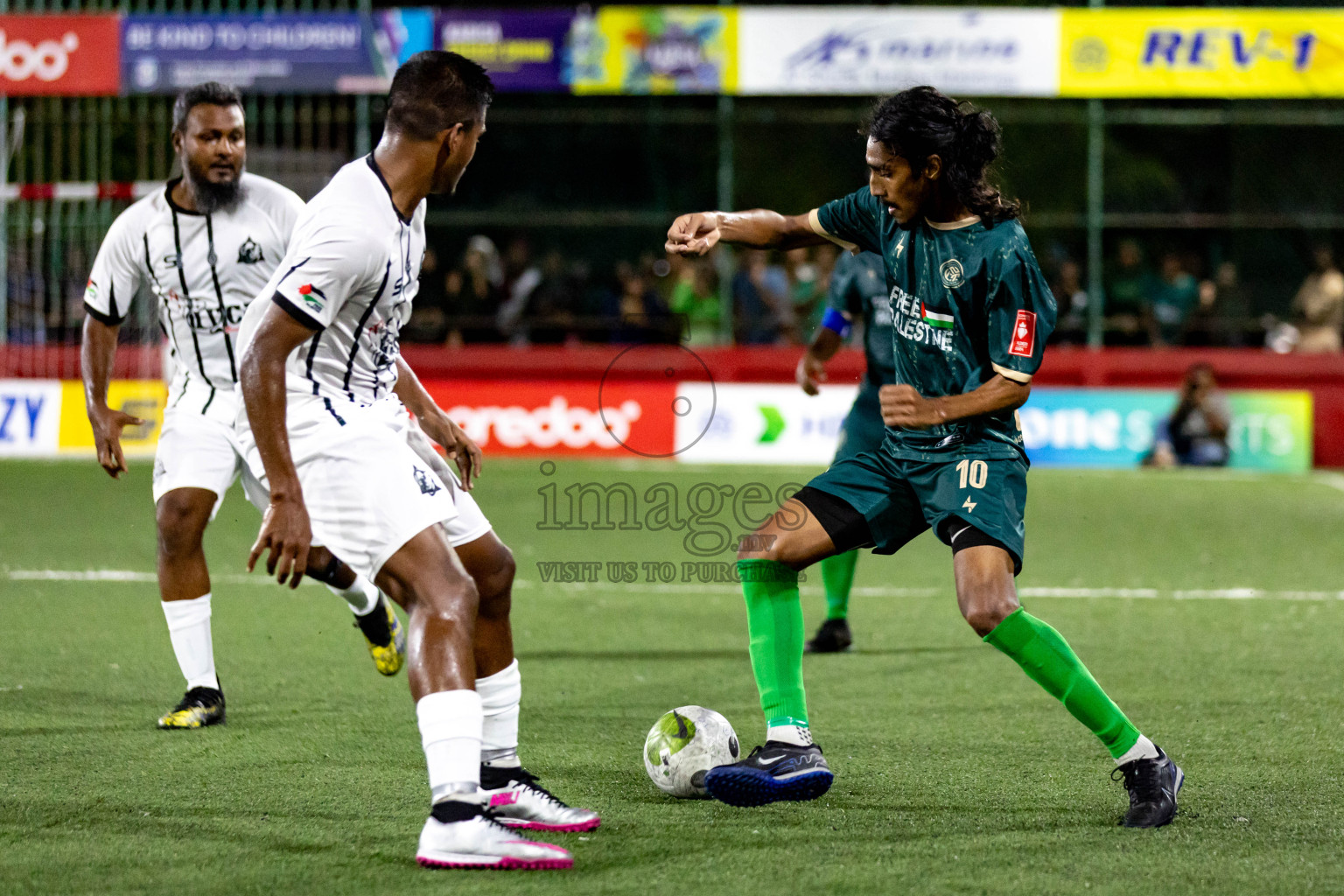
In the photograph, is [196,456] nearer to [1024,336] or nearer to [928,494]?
[928,494]

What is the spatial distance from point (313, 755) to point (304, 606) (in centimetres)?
319

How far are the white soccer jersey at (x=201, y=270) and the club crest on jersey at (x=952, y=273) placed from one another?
2524 mm

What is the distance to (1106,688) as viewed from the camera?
254 inches

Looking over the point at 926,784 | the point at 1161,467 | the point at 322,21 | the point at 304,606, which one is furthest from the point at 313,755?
the point at 322,21

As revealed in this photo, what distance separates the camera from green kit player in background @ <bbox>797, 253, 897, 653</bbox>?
7.32 meters

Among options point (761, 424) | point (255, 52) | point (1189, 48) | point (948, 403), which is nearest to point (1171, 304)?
point (1189, 48)

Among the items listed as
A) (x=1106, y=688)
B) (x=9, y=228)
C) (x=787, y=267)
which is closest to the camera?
(x=1106, y=688)

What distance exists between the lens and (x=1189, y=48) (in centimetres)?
1764

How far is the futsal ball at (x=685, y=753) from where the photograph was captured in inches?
187

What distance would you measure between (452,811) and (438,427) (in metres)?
1.41

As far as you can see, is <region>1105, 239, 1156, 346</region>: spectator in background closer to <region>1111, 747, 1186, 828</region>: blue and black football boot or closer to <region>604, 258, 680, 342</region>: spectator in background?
<region>604, 258, 680, 342</region>: spectator in background

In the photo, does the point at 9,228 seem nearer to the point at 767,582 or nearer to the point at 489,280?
the point at 489,280

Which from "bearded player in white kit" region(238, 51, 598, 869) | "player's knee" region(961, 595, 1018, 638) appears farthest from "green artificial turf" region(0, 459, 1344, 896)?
"player's knee" region(961, 595, 1018, 638)

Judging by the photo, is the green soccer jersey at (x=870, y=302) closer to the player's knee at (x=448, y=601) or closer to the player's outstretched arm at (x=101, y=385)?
the player's outstretched arm at (x=101, y=385)
